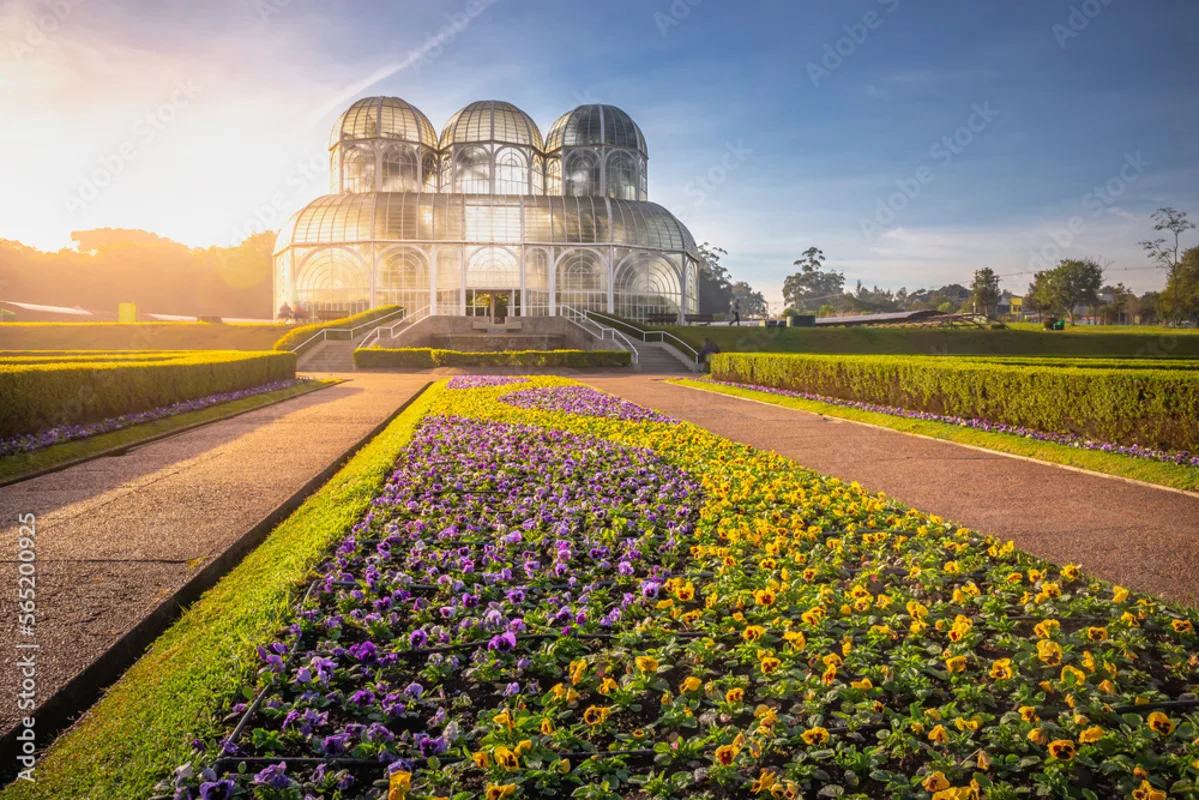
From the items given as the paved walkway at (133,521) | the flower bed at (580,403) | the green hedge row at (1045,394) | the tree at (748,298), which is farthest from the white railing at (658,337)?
the tree at (748,298)

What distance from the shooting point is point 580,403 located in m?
12.9

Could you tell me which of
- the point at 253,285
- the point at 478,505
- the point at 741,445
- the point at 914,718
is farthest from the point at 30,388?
the point at 253,285

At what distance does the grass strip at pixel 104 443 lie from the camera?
7118mm

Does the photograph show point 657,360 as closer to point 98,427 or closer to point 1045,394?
point 1045,394

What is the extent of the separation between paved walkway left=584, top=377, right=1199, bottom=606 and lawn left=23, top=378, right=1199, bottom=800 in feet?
1.92

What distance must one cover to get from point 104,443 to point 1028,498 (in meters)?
10.1

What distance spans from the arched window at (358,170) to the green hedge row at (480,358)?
27.1 m

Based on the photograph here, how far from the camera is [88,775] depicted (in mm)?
2254

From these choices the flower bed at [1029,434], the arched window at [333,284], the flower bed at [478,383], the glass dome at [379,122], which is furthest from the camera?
the glass dome at [379,122]

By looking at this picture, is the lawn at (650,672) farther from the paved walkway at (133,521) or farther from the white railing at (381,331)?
the white railing at (381,331)

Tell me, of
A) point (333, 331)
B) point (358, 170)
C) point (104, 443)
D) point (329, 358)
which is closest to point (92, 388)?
point (104, 443)

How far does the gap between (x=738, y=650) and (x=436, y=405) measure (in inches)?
421

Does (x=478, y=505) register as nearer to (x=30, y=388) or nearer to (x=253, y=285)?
(x=30, y=388)

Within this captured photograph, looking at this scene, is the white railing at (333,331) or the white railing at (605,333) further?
the white railing at (605,333)
